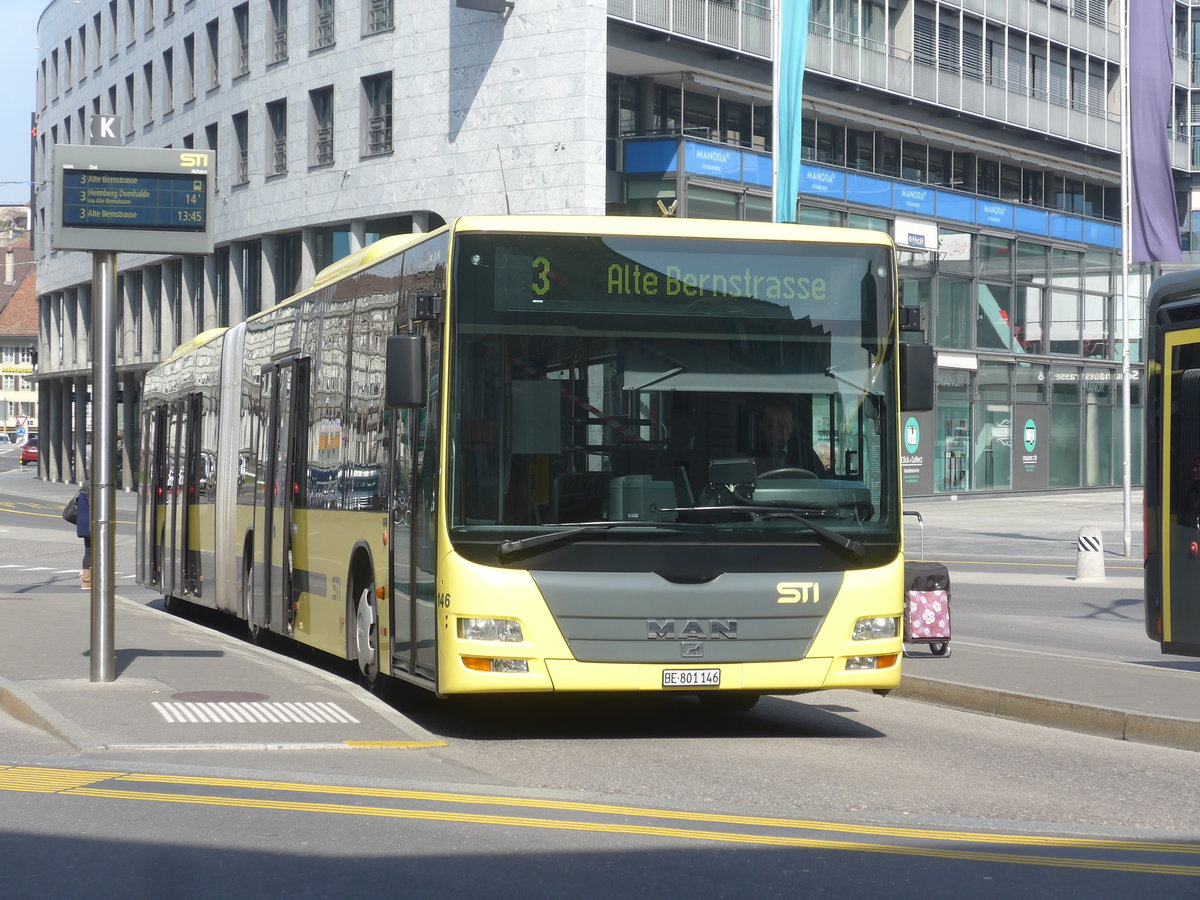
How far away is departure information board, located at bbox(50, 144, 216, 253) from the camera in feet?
35.7

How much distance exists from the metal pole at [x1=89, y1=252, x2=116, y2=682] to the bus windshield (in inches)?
108

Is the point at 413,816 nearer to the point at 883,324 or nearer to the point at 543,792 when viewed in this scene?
the point at 543,792

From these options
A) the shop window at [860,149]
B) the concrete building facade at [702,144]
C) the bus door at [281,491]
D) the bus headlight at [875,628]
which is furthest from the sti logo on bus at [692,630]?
the shop window at [860,149]

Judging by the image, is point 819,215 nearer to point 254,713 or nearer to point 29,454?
point 254,713

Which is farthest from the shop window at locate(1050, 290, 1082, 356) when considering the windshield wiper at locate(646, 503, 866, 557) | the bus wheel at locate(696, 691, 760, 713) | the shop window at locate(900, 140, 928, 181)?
the windshield wiper at locate(646, 503, 866, 557)

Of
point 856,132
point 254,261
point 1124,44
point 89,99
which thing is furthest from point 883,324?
point 89,99

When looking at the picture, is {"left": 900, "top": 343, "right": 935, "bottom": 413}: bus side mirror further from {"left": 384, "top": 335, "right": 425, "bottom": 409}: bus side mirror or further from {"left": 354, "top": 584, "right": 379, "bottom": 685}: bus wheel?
{"left": 354, "top": 584, "right": 379, "bottom": 685}: bus wheel

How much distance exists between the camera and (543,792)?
7.72 meters

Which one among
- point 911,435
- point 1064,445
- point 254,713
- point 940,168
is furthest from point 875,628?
point 1064,445

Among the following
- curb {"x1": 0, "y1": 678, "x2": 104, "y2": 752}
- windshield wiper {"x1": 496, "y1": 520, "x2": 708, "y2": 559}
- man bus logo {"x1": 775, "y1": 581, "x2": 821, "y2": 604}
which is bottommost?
curb {"x1": 0, "y1": 678, "x2": 104, "y2": 752}

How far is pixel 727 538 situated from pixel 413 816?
2.99m

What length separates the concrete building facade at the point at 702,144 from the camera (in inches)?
1439

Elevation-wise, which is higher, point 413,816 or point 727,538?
point 727,538

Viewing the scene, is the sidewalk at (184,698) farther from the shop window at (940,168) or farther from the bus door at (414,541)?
the shop window at (940,168)
